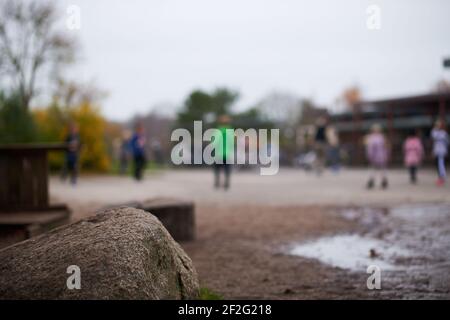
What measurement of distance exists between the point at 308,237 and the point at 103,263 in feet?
14.4

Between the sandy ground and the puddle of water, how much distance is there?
0.11 m

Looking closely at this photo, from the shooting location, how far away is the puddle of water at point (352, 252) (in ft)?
15.7

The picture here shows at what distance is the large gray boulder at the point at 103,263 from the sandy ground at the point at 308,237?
119 cm

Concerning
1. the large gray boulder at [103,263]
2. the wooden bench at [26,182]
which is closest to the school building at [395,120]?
the wooden bench at [26,182]

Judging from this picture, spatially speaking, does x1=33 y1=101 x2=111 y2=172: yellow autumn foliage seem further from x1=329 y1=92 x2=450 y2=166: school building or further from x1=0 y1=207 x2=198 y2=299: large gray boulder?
x1=0 y1=207 x2=198 y2=299: large gray boulder

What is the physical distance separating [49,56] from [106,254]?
29.2 meters

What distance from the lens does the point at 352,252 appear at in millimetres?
5312

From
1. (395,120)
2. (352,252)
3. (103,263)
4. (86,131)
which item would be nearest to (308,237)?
(352,252)

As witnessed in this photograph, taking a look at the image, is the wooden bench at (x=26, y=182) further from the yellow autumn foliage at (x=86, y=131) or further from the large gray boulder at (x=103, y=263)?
the yellow autumn foliage at (x=86, y=131)

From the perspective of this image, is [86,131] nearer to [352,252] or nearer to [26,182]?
[26,182]

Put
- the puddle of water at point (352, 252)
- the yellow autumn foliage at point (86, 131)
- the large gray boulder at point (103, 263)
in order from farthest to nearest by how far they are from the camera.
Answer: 1. the yellow autumn foliage at point (86, 131)
2. the puddle of water at point (352, 252)
3. the large gray boulder at point (103, 263)
